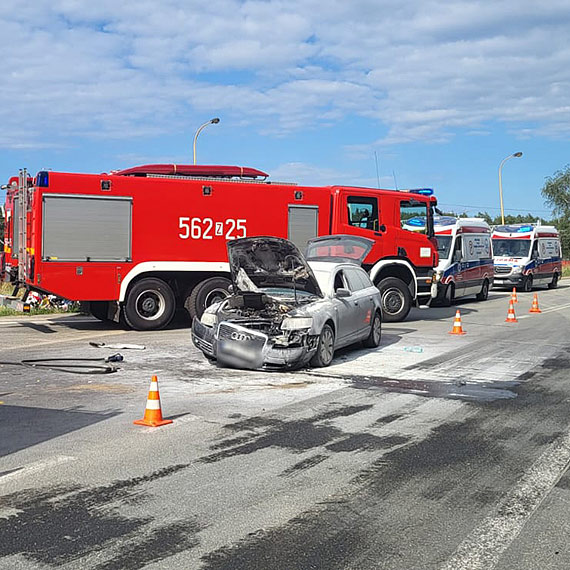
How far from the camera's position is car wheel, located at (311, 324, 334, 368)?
38.0ft

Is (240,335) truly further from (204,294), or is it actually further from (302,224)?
(302,224)

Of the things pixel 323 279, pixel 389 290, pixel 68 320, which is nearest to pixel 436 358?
pixel 323 279

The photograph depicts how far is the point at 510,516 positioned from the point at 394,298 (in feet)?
47.3

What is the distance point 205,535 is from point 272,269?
8.23 m

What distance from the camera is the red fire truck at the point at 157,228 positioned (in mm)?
15516

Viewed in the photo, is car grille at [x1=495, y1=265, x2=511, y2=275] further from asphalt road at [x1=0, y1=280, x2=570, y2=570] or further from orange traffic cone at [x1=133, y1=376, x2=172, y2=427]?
orange traffic cone at [x1=133, y1=376, x2=172, y2=427]

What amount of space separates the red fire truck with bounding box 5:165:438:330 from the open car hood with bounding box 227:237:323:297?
405cm

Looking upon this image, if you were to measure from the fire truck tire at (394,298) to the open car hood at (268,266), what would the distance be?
23.0 feet

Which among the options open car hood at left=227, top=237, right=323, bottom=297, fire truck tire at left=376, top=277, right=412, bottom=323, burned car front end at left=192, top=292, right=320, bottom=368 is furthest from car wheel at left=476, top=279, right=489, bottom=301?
burned car front end at left=192, top=292, right=320, bottom=368

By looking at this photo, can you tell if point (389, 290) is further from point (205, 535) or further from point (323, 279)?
point (205, 535)

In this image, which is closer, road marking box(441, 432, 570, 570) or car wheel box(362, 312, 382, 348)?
road marking box(441, 432, 570, 570)

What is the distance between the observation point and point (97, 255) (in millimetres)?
15852

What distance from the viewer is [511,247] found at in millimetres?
34906

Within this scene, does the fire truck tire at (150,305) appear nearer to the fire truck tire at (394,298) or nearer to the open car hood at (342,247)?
the open car hood at (342,247)
